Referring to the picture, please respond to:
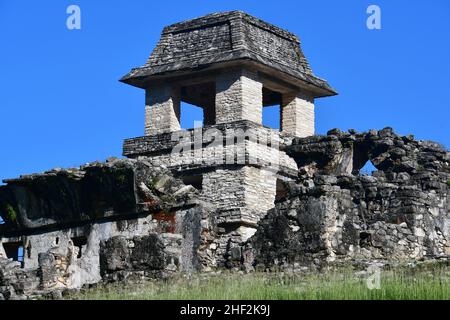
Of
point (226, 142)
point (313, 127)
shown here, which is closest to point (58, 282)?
point (226, 142)

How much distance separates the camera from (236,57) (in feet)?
145

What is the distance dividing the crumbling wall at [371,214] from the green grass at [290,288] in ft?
5.28

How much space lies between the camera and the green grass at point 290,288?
25516 millimetres

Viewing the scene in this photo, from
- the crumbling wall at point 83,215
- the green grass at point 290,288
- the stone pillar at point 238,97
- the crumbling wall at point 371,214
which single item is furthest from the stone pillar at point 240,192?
the green grass at point 290,288

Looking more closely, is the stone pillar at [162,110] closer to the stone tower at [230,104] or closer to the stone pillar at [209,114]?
the stone tower at [230,104]

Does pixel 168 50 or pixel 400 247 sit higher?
pixel 168 50

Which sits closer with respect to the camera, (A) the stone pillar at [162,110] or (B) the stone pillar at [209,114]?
(A) the stone pillar at [162,110]

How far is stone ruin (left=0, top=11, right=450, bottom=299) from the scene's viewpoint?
32250 millimetres

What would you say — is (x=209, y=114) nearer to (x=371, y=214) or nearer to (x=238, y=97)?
(x=238, y=97)

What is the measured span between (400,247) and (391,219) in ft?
6.76

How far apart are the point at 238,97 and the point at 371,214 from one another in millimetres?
10040

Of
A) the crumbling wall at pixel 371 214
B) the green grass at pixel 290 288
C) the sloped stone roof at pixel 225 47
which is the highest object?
the sloped stone roof at pixel 225 47

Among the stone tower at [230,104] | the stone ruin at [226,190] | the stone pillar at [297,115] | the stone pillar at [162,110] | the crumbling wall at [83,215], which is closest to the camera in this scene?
the stone ruin at [226,190]
